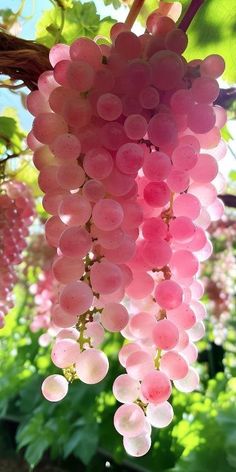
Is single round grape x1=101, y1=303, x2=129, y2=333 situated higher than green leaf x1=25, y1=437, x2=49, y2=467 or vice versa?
single round grape x1=101, y1=303, x2=129, y2=333

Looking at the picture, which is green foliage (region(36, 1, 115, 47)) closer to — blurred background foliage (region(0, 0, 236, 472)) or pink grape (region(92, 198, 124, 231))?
blurred background foliage (region(0, 0, 236, 472))

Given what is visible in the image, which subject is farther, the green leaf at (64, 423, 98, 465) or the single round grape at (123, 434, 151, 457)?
the green leaf at (64, 423, 98, 465)

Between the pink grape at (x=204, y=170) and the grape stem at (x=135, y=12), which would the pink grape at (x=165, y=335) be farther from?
the grape stem at (x=135, y=12)

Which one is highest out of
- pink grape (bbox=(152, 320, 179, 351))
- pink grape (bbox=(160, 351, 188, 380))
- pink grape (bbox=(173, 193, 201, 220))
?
pink grape (bbox=(173, 193, 201, 220))

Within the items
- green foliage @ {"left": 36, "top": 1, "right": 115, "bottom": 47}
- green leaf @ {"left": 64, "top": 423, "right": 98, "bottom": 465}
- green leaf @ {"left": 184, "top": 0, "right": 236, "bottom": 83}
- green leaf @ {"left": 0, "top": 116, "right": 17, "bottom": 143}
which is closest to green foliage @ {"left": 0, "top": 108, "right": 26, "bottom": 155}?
green leaf @ {"left": 0, "top": 116, "right": 17, "bottom": 143}

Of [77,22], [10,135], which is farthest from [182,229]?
[10,135]

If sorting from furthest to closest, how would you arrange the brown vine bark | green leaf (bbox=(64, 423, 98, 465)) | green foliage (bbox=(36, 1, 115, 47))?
green leaf (bbox=(64, 423, 98, 465))
green foliage (bbox=(36, 1, 115, 47))
the brown vine bark

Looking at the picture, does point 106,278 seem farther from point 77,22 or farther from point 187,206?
point 77,22
